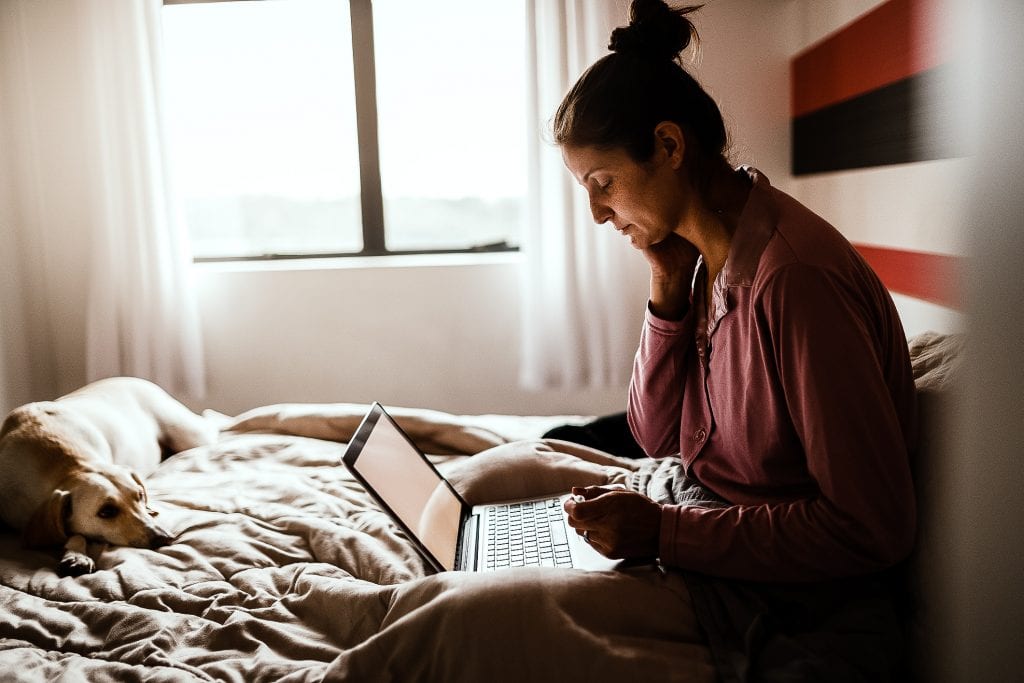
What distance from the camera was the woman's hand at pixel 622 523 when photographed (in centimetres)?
98

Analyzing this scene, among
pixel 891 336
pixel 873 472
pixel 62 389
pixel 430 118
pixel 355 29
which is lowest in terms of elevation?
pixel 62 389

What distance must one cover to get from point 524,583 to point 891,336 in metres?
0.52

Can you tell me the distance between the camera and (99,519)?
1.56 m

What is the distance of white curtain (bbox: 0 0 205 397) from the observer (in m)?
3.13

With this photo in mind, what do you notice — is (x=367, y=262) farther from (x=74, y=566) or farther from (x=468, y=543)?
(x=468, y=543)

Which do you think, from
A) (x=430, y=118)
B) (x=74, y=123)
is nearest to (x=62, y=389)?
(x=74, y=123)

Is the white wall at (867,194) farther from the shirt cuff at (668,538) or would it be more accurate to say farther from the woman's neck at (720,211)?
the shirt cuff at (668,538)

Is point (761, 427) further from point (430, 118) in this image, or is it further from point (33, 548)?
point (430, 118)

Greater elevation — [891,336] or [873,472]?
[891,336]

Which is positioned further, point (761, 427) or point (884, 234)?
point (884, 234)

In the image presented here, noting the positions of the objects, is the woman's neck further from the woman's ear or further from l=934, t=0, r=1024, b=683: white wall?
l=934, t=0, r=1024, b=683: white wall

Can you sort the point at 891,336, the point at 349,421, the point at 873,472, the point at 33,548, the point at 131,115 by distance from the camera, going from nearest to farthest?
the point at 873,472
the point at 891,336
the point at 33,548
the point at 349,421
the point at 131,115

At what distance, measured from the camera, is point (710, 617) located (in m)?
0.92

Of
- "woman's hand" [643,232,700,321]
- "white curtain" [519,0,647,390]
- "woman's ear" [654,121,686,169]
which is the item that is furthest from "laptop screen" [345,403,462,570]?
"white curtain" [519,0,647,390]
